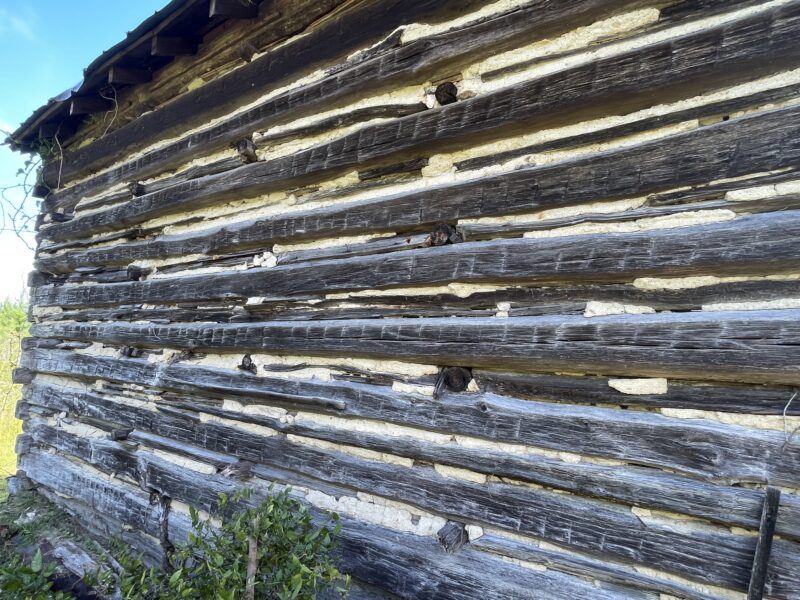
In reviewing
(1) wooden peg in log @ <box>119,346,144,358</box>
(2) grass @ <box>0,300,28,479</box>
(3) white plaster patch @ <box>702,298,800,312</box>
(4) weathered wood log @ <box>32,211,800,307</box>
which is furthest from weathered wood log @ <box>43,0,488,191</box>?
(2) grass @ <box>0,300,28,479</box>

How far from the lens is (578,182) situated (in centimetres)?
175

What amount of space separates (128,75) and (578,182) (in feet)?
12.2

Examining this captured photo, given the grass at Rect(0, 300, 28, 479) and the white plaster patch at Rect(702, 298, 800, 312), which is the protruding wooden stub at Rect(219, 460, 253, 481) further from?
the grass at Rect(0, 300, 28, 479)

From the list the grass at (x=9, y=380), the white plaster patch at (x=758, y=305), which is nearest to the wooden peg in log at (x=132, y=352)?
the grass at (x=9, y=380)

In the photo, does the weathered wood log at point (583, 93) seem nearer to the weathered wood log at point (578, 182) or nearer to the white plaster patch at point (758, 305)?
the weathered wood log at point (578, 182)

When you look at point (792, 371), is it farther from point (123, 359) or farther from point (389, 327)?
point (123, 359)

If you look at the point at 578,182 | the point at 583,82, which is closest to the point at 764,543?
the point at 578,182

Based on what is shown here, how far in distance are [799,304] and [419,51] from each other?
1.86 meters

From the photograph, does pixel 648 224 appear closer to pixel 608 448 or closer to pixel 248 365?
pixel 608 448

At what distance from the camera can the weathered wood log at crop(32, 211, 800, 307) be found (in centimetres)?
143

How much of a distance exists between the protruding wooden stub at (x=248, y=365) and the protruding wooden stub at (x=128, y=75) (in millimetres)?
2605

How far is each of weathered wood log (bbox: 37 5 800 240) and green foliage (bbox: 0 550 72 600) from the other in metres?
2.16

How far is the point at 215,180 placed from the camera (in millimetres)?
3049

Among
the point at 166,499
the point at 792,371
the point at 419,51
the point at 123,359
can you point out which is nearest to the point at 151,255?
the point at 123,359
